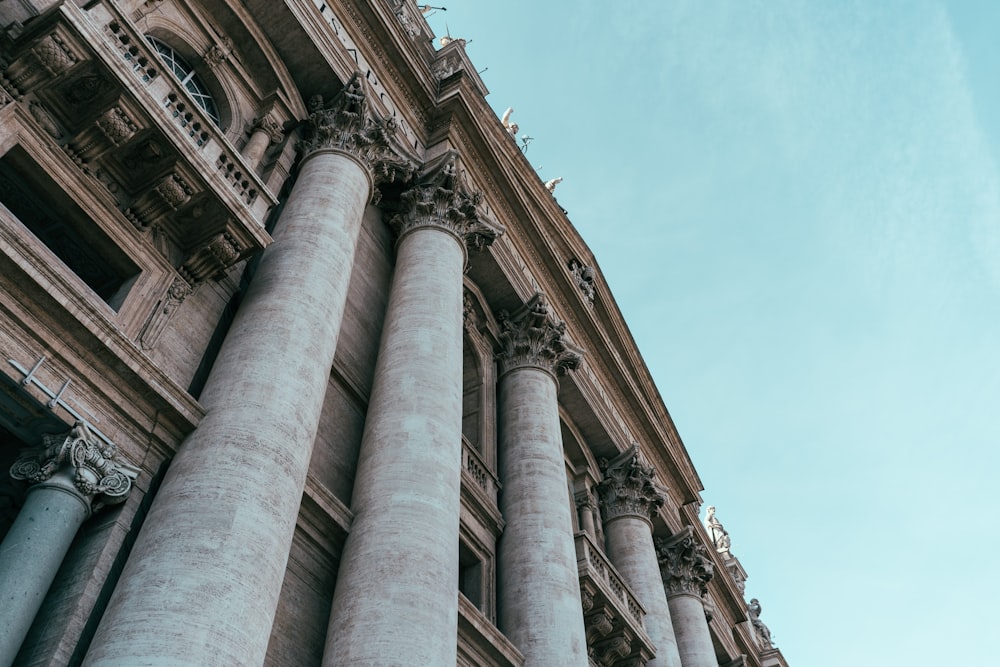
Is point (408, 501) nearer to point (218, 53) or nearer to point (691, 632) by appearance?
point (218, 53)

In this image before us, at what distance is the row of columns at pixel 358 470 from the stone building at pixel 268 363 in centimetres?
4

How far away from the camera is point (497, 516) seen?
16734 mm

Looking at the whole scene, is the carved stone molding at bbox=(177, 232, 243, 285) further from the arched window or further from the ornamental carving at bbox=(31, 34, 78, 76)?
the arched window

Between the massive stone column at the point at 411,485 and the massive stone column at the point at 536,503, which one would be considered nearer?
the massive stone column at the point at 411,485

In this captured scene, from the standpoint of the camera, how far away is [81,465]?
27.5ft

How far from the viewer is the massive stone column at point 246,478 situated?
7.54 m

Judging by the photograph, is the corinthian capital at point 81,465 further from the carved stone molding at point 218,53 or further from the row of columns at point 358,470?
the carved stone molding at point 218,53

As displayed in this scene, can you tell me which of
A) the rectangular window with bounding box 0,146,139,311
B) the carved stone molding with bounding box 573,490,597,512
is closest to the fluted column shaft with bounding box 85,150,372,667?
the rectangular window with bounding box 0,146,139,311

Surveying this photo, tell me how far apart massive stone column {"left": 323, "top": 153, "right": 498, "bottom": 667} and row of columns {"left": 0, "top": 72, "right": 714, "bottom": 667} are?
3 centimetres

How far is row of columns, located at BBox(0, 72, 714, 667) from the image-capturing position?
796 centimetres

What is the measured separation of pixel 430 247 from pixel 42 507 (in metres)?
9.66

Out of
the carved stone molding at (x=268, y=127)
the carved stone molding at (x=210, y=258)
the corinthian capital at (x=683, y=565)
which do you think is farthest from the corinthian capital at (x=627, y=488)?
the carved stone molding at (x=210, y=258)

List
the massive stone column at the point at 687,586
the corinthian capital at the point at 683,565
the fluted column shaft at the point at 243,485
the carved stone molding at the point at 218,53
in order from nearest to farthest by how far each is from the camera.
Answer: the fluted column shaft at the point at 243,485, the carved stone molding at the point at 218,53, the massive stone column at the point at 687,586, the corinthian capital at the point at 683,565

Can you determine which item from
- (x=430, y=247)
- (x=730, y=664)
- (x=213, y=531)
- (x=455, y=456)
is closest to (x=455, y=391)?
(x=455, y=456)
